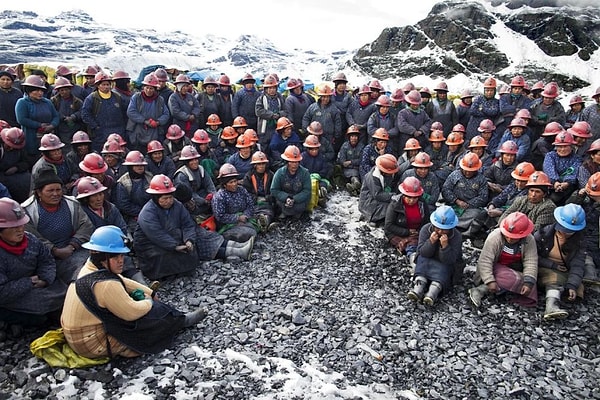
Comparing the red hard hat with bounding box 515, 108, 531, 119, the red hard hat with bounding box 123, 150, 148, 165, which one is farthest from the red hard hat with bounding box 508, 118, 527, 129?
the red hard hat with bounding box 123, 150, 148, 165

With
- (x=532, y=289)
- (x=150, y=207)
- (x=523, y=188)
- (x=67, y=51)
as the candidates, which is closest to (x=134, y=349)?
(x=150, y=207)

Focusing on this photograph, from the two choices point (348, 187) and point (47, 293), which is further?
point (348, 187)

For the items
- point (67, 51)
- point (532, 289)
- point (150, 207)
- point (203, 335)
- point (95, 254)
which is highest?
point (95, 254)

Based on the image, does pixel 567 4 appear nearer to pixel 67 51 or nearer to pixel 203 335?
pixel 203 335

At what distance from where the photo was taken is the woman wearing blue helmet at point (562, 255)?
623cm

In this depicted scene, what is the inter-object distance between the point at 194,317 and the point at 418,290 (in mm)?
3483

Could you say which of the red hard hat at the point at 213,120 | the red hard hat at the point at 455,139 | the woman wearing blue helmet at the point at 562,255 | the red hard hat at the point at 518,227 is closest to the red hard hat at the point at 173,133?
the red hard hat at the point at 213,120

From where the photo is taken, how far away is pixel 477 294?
21.3 ft

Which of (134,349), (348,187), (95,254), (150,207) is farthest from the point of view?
(348,187)

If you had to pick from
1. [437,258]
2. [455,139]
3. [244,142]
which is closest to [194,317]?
[437,258]

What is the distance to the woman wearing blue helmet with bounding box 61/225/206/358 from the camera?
4.48 metres

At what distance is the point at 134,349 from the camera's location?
16.0 ft

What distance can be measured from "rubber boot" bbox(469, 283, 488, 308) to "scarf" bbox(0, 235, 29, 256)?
21.2 ft

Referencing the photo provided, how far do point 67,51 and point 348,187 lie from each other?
115212 millimetres
